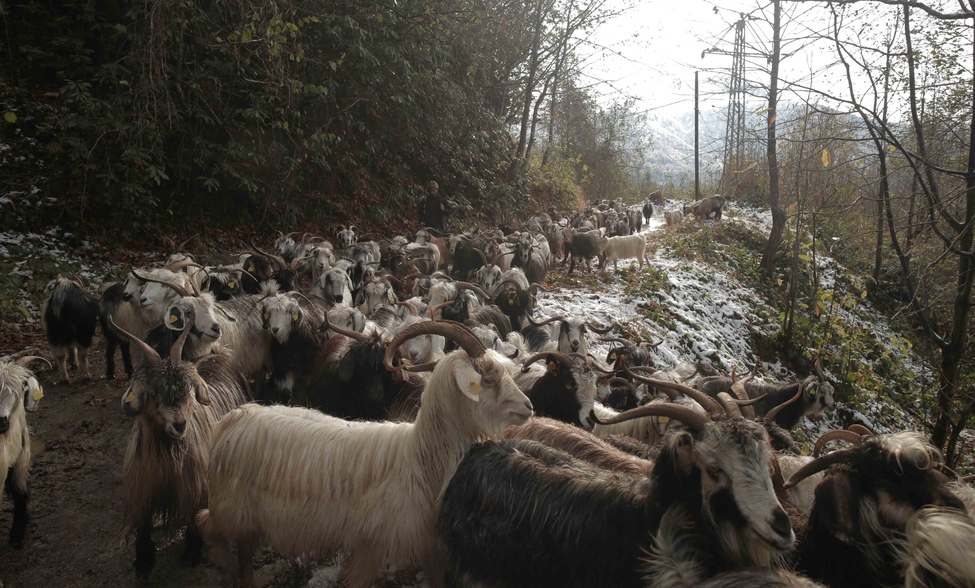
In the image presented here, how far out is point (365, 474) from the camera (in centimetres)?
324

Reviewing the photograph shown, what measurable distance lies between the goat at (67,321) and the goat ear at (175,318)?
2452 mm

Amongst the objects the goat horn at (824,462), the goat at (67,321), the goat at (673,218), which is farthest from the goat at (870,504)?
the goat at (673,218)

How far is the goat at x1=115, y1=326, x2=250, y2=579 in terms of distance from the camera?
3490mm

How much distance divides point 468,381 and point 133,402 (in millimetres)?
2326

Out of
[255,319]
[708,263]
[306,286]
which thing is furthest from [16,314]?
[708,263]

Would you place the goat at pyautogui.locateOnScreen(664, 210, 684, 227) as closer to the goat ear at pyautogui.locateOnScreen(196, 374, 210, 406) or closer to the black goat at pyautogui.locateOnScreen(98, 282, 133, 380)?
the black goat at pyautogui.locateOnScreen(98, 282, 133, 380)

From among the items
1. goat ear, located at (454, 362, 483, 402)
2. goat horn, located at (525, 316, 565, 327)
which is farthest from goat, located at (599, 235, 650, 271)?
goat ear, located at (454, 362, 483, 402)

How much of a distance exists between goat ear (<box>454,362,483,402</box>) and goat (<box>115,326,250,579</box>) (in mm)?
1944

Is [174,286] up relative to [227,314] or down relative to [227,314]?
up

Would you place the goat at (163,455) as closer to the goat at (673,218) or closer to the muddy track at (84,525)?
the muddy track at (84,525)

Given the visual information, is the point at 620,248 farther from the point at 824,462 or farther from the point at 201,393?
the point at 201,393

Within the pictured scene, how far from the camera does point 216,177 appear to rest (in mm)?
13211

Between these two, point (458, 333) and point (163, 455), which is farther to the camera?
point (163, 455)

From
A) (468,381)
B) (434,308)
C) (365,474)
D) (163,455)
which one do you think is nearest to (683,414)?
(468,381)
